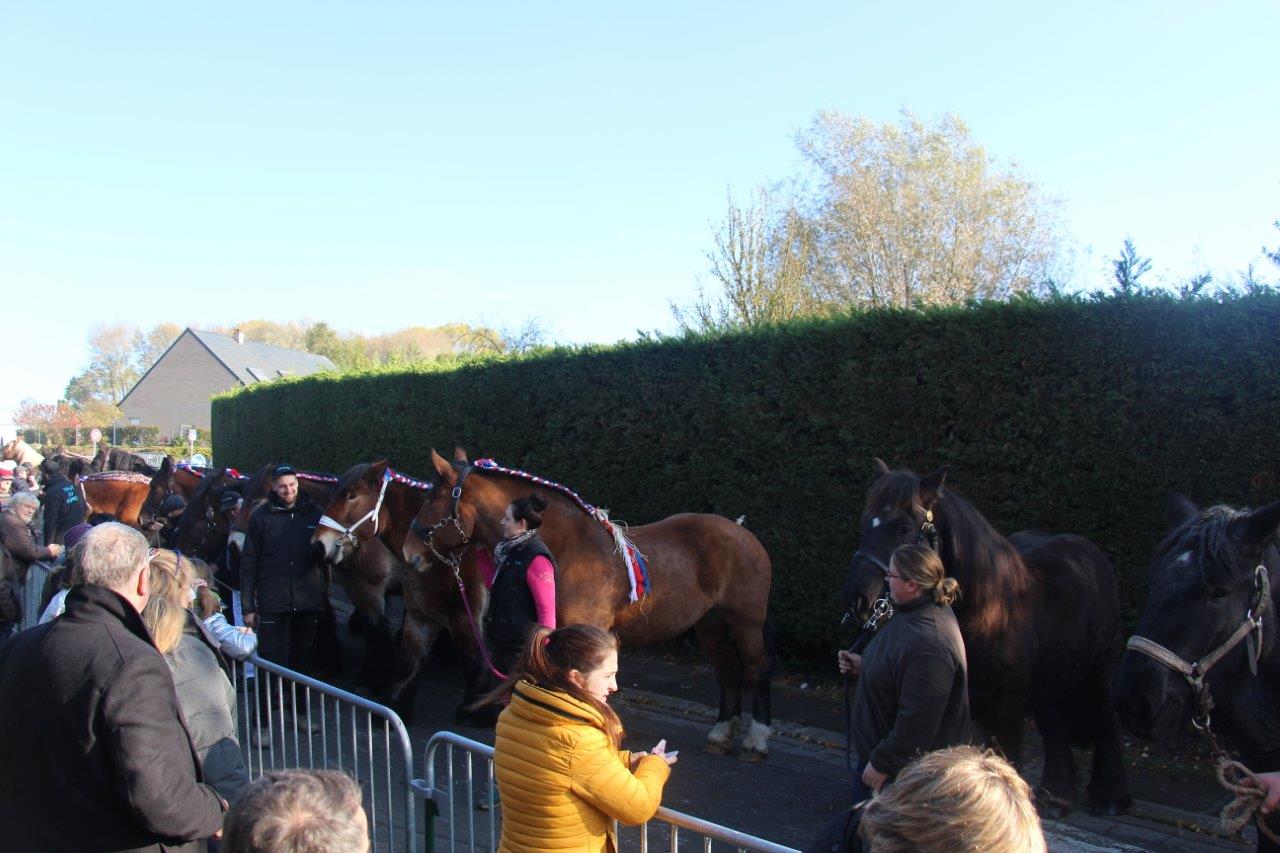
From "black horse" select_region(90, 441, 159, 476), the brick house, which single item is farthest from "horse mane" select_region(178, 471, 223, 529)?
the brick house

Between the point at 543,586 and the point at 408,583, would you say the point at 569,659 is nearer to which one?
the point at 543,586

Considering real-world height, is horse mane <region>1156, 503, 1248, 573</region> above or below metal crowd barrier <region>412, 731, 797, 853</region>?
above

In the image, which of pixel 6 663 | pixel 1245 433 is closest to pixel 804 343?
pixel 1245 433

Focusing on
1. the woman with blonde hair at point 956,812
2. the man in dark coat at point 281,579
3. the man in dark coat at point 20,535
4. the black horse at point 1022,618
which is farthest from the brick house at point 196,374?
the woman with blonde hair at point 956,812

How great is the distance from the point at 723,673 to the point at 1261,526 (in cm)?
428

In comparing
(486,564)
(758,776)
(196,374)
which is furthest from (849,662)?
(196,374)

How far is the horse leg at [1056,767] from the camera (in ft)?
16.5

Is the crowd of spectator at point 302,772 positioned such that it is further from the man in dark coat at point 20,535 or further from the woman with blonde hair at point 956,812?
the man in dark coat at point 20,535

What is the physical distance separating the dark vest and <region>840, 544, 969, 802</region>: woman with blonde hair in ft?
7.35

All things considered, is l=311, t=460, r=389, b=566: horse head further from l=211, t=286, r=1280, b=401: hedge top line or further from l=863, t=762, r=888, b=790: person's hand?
l=863, t=762, r=888, b=790: person's hand

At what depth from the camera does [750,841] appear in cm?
242

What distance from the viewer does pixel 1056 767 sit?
200 inches

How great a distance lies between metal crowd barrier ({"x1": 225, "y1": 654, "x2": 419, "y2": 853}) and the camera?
12.3 ft

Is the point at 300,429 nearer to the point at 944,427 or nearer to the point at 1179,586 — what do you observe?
the point at 944,427
